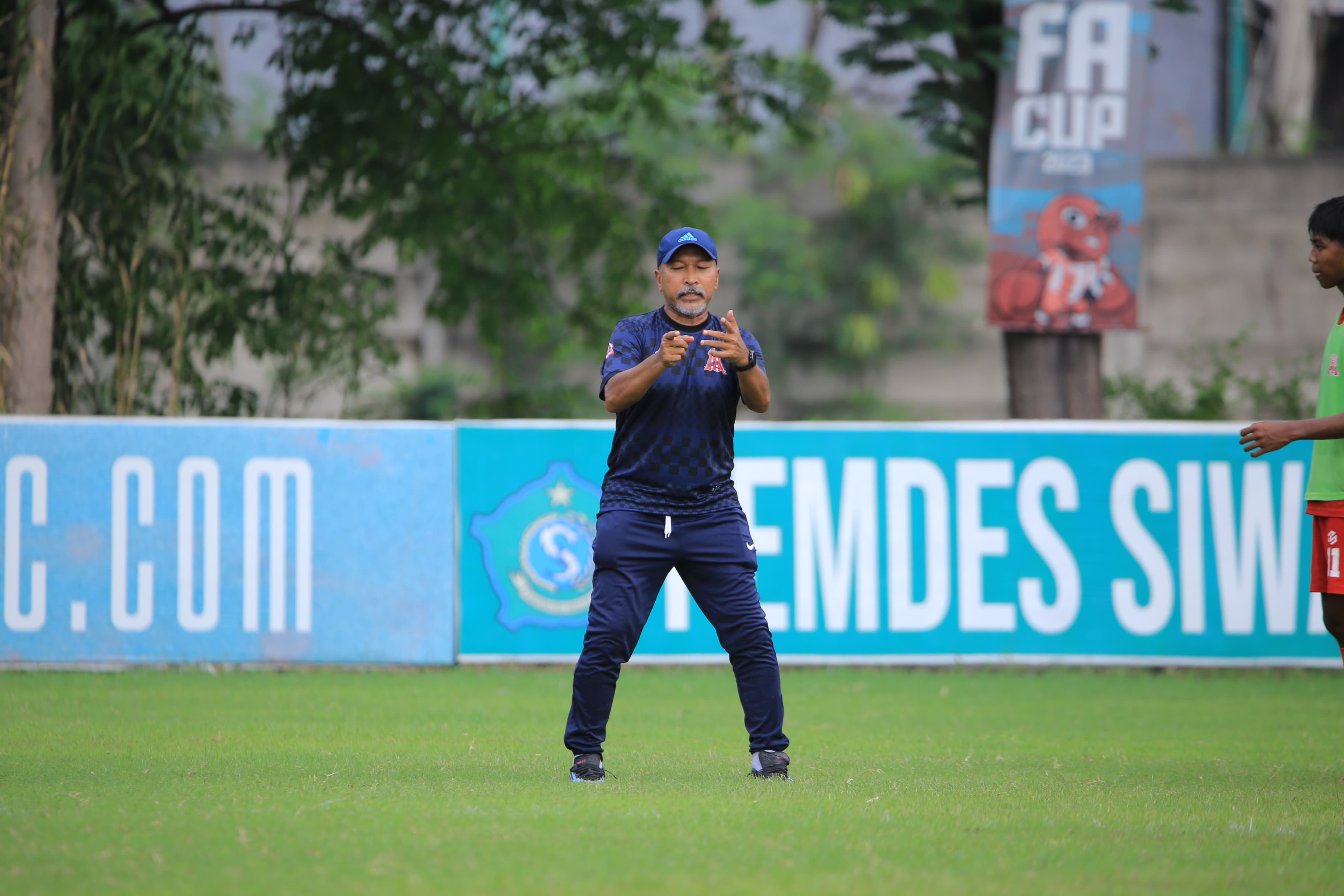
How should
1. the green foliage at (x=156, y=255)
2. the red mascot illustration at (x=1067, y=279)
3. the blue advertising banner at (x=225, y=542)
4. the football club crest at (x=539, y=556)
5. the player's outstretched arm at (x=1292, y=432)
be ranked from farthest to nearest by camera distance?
the green foliage at (x=156, y=255) < the red mascot illustration at (x=1067, y=279) < the football club crest at (x=539, y=556) < the blue advertising banner at (x=225, y=542) < the player's outstretched arm at (x=1292, y=432)

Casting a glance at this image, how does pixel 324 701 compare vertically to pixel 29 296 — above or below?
below

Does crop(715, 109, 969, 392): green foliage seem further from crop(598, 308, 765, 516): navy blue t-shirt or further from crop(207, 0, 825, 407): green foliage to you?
crop(598, 308, 765, 516): navy blue t-shirt

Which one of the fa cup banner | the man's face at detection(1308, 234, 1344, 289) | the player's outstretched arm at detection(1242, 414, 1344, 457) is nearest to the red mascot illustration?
the fa cup banner

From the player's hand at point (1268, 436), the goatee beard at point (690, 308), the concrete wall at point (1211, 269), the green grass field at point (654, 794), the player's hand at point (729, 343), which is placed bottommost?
the green grass field at point (654, 794)

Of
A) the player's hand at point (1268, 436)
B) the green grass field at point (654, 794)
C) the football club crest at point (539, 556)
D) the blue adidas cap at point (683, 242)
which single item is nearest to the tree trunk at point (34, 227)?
the green grass field at point (654, 794)

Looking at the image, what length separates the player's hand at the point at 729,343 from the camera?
4.82 meters

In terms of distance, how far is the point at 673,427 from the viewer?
5.08 metres

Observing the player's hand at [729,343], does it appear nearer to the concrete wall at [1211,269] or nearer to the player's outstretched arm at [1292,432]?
the player's outstretched arm at [1292,432]

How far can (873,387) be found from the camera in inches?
1123

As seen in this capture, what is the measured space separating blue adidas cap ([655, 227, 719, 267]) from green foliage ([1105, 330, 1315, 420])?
8.00m

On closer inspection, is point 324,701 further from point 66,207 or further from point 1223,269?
point 1223,269

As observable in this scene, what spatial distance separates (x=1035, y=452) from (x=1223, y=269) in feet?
49.6

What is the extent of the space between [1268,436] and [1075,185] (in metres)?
6.54

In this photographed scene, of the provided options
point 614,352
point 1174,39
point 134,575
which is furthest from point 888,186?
point 614,352
